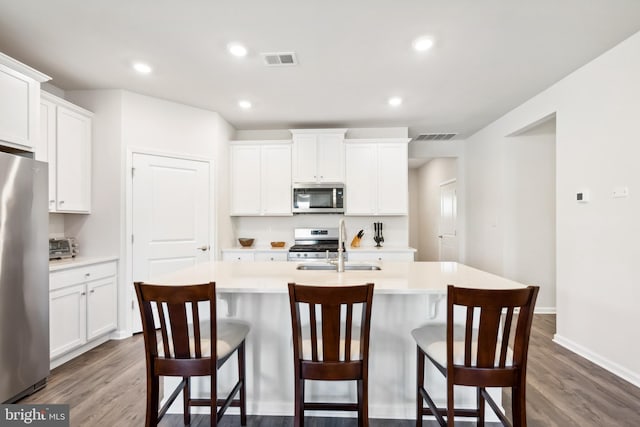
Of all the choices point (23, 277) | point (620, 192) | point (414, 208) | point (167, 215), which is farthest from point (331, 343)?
point (414, 208)

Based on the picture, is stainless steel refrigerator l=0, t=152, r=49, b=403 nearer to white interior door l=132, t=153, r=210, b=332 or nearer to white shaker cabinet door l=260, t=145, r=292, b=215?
white interior door l=132, t=153, r=210, b=332

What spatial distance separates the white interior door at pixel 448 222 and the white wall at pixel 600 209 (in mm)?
2380

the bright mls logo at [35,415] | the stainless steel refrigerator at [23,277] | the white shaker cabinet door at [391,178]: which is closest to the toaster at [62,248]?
the stainless steel refrigerator at [23,277]

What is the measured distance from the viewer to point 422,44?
8.09 ft

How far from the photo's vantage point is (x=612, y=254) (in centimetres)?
257

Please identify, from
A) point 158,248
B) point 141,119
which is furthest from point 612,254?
point 141,119

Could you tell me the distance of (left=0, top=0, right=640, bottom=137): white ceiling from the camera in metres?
2.07

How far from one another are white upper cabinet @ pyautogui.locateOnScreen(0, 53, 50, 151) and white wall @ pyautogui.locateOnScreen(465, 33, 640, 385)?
464cm

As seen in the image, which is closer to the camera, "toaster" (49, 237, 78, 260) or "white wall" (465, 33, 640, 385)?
"white wall" (465, 33, 640, 385)

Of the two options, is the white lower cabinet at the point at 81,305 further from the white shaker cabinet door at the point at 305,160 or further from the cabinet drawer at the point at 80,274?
the white shaker cabinet door at the point at 305,160

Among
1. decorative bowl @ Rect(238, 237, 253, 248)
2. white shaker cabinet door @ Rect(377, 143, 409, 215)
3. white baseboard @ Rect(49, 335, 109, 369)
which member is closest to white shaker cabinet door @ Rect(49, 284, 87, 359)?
white baseboard @ Rect(49, 335, 109, 369)

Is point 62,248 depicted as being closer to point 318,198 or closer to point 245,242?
point 245,242

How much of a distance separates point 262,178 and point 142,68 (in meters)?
2.00

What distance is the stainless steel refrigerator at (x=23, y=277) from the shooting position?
201cm
